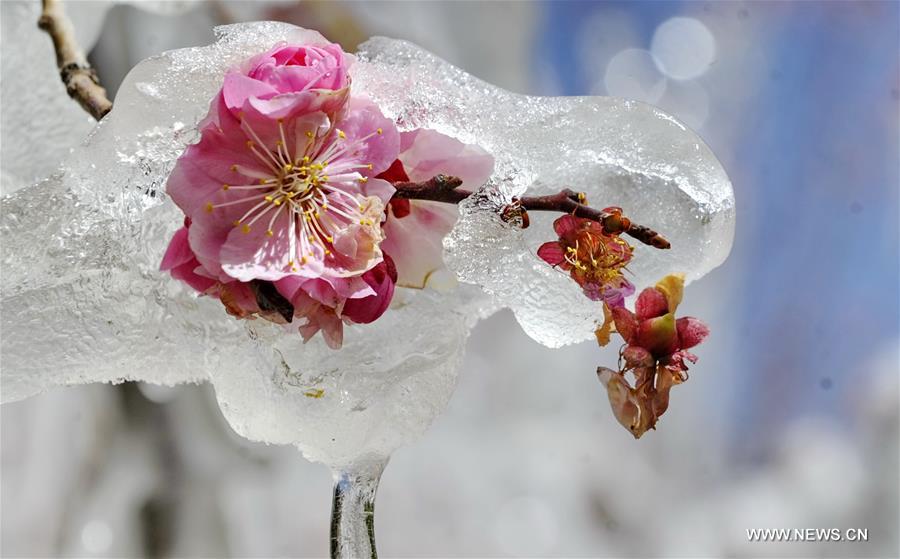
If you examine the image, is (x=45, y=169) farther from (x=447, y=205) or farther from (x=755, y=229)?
(x=755, y=229)

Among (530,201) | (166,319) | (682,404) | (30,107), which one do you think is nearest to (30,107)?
(30,107)

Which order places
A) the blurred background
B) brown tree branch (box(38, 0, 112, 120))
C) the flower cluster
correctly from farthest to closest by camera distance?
the blurred background → brown tree branch (box(38, 0, 112, 120)) → the flower cluster

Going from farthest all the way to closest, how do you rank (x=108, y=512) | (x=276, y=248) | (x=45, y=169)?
(x=108, y=512) < (x=45, y=169) < (x=276, y=248)

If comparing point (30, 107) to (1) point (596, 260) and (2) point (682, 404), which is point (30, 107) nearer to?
(1) point (596, 260)

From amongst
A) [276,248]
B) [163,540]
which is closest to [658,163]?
[276,248]

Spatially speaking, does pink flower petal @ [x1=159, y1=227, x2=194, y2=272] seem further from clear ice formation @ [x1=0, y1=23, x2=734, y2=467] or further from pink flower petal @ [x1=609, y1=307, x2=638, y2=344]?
pink flower petal @ [x1=609, y1=307, x2=638, y2=344]

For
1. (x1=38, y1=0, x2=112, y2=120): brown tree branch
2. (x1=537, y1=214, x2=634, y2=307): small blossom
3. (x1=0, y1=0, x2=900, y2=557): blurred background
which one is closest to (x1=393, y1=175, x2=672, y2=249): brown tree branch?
(x1=537, y1=214, x2=634, y2=307): small blossom
